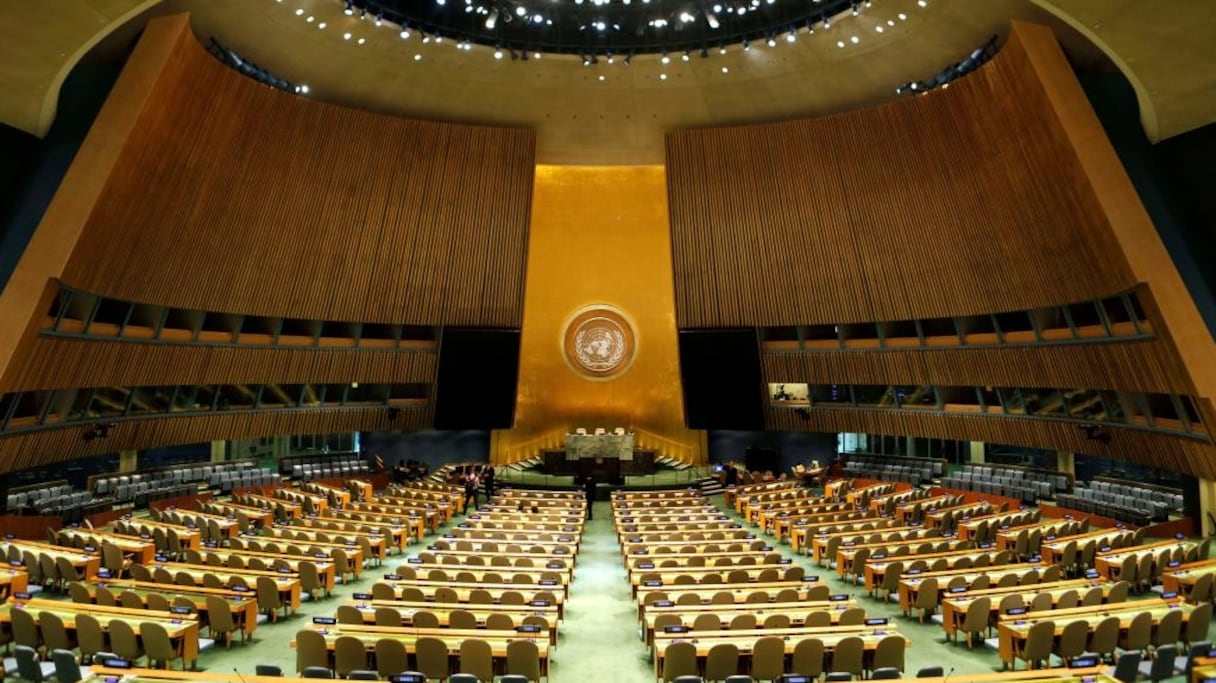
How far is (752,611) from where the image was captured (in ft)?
29.5

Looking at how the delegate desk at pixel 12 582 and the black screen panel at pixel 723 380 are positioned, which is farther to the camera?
the black screen panel at pixel 723 380

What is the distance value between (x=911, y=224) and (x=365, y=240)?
1465 cm

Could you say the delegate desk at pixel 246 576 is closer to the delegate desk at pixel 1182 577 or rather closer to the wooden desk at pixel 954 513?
the delegate desk at pixel 1182 577

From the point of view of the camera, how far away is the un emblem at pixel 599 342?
2830cm

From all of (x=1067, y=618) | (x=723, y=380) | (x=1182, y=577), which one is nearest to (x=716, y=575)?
(x=1067, y=618)

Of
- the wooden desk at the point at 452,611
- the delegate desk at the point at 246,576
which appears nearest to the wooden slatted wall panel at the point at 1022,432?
the wooden desk at the point at 452,611

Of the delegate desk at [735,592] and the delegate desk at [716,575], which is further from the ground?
the delegate desk at [716,575]

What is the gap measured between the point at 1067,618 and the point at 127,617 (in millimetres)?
→ 10054

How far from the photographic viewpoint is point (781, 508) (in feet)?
58.3

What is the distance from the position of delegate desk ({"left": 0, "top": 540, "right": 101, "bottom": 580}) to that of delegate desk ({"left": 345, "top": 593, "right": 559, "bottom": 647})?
4.45 metres

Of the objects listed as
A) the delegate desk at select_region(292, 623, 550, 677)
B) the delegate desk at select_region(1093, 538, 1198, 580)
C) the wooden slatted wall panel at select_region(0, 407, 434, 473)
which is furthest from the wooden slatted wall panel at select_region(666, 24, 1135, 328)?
the delegate desk at select_region(292, 623, 550, 677)

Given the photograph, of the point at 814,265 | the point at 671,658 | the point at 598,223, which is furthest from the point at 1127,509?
the point at 598,223

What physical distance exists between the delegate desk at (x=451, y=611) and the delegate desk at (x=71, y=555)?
4.45 metres

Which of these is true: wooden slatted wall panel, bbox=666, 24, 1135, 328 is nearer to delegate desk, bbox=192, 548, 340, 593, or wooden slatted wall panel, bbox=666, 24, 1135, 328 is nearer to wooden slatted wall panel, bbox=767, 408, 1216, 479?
wooden slatted wall panel, bbox=767, 408, 1216, 479
